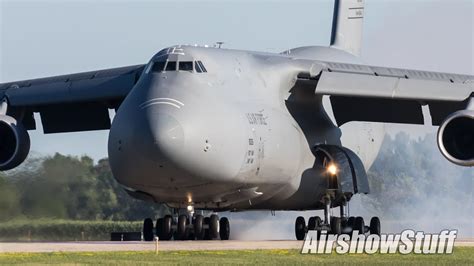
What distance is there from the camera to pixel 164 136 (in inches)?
1205

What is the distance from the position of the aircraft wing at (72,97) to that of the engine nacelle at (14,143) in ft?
4.84

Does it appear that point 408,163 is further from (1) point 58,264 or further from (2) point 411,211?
(1) point 58,264

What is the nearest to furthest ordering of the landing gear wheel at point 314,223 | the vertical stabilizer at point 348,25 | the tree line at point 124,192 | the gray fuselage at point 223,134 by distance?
the gray fuselage at point 223,134 < the landing gear wheel at point 314,223 < the tree line at point 124,192 < the vertical stabilizer at point 348,25

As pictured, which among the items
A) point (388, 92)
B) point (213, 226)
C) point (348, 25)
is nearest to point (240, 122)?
point (213, 226)

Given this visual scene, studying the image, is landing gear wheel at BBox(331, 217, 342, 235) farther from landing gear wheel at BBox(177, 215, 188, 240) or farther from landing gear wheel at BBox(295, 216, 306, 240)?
landing gear wheel at BBox(177, 215, 188, 240)

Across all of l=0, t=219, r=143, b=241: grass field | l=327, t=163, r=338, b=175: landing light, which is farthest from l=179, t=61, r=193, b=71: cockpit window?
l=0, t=219, r=143, b=241: grass field

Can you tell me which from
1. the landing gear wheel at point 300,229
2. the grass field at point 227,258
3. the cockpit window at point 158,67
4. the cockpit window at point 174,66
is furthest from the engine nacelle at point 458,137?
the cockpit window at point 158,67

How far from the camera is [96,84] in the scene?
3697cm

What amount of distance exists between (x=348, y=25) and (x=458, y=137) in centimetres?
925

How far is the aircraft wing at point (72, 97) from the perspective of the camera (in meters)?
36.7

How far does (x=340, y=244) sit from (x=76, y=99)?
33.1ft

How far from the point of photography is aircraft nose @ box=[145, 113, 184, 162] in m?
30.6

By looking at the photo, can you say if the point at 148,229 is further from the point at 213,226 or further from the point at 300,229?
the point at 300,229

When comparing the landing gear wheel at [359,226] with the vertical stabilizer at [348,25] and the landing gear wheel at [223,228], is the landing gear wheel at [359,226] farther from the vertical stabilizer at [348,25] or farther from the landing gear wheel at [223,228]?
the vertical stabilizer at [348,25]
